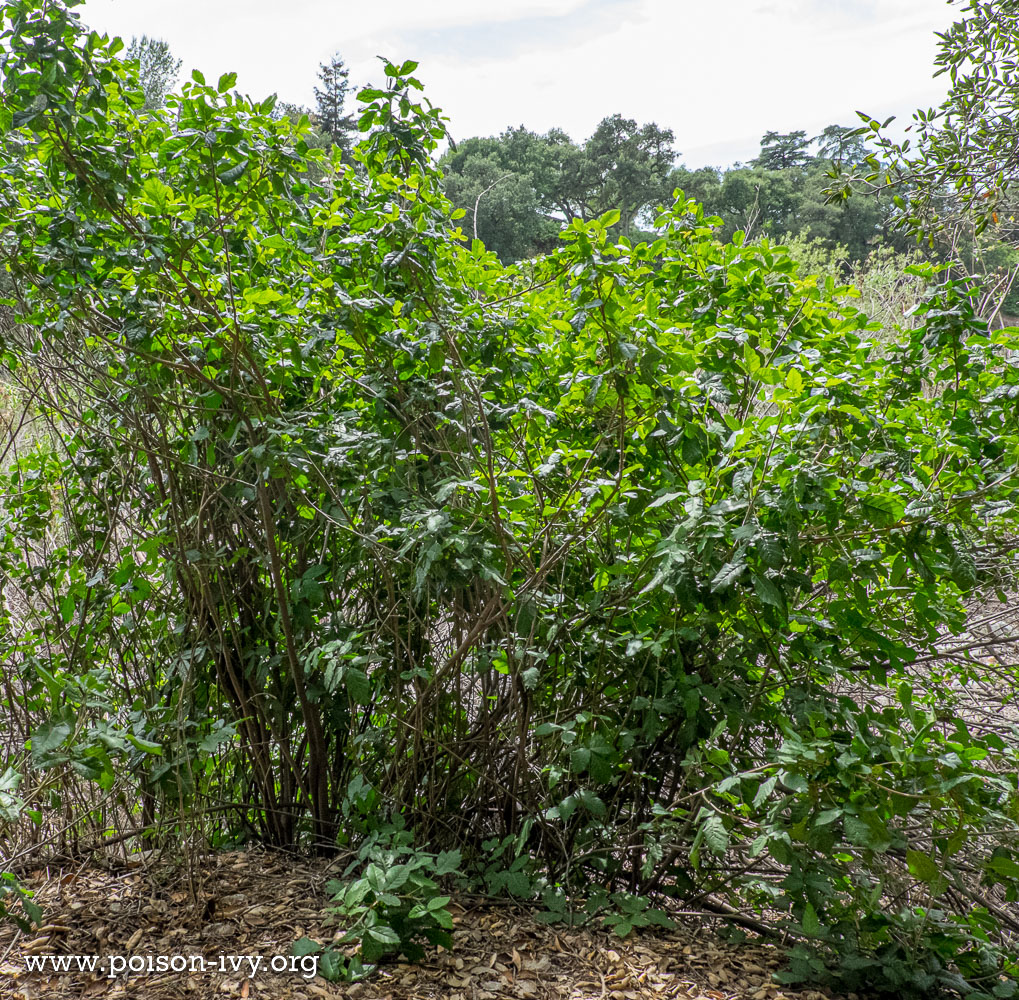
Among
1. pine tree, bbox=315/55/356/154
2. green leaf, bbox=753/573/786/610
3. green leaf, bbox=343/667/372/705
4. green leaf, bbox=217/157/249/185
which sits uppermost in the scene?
pine tree, bbox=315/55/356/154

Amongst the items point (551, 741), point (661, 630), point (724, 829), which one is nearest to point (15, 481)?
point (551, 741)

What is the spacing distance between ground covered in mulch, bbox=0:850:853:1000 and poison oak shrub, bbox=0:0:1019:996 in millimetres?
147

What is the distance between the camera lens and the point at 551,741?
7.70ft

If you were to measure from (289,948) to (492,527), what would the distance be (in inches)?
50.0

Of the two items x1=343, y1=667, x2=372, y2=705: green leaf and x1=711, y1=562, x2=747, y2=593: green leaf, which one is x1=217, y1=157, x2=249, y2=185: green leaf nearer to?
x1=343, y1=667, x2=372, y2=705: green leaf

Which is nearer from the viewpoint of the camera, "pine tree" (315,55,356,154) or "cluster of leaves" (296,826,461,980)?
"cluster of leaves" (296,826,461,980)

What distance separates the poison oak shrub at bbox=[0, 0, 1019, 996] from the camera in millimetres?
1940

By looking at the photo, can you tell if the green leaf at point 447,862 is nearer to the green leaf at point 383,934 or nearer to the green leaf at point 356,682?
the green leaf at point 383,934

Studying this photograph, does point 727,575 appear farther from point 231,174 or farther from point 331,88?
point 331,88

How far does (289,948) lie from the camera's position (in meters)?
2.10

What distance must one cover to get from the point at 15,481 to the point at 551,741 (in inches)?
80.9

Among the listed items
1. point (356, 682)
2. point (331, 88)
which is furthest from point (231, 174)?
point (331, 88)

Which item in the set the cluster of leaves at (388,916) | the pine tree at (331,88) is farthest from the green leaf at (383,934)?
the pine tree at (331,88)

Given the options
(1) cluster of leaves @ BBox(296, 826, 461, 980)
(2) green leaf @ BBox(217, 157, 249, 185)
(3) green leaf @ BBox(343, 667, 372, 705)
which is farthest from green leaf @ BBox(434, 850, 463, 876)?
(2) green leaf @ BBox(217, 157, 249, 185)
